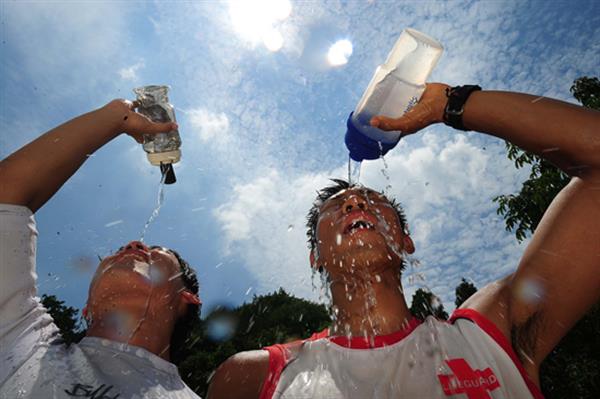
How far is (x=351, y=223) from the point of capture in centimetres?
339

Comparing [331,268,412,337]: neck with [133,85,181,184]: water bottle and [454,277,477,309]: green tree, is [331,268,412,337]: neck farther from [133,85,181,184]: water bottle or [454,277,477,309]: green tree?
[454,277,477,309]: green tree

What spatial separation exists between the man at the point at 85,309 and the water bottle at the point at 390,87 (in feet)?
5.57

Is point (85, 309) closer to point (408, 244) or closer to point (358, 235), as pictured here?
point (358, 235)

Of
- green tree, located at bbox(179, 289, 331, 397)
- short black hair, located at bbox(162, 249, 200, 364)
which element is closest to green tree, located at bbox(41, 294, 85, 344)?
green tree, located at bbox(179, 289, 331, 397)

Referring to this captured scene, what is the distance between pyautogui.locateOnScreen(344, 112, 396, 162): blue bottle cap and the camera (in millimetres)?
3598

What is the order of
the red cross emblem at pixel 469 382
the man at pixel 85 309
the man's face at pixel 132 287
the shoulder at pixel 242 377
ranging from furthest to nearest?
the man's face at pixel 132 287
the shoulder at pixel 242 377
the man at pixel 85 309
the red cross emblem at pixel 469 382

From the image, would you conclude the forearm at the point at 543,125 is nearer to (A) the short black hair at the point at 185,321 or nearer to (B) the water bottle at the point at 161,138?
(B) the water bottle at the point at 161,138

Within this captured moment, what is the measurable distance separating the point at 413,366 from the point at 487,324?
1.89ft

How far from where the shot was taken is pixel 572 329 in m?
12.5

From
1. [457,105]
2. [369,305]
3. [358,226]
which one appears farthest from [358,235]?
[457,105]

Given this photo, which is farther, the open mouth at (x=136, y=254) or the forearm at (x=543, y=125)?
the open mouth at (x=136, y=254)

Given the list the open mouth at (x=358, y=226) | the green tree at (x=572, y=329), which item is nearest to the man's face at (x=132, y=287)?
the open mouth at (x=358, y=226)

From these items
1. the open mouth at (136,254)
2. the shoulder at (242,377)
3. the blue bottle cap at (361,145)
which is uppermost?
the blue bottle cap at (361,145)

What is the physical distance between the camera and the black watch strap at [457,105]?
2775 mm
